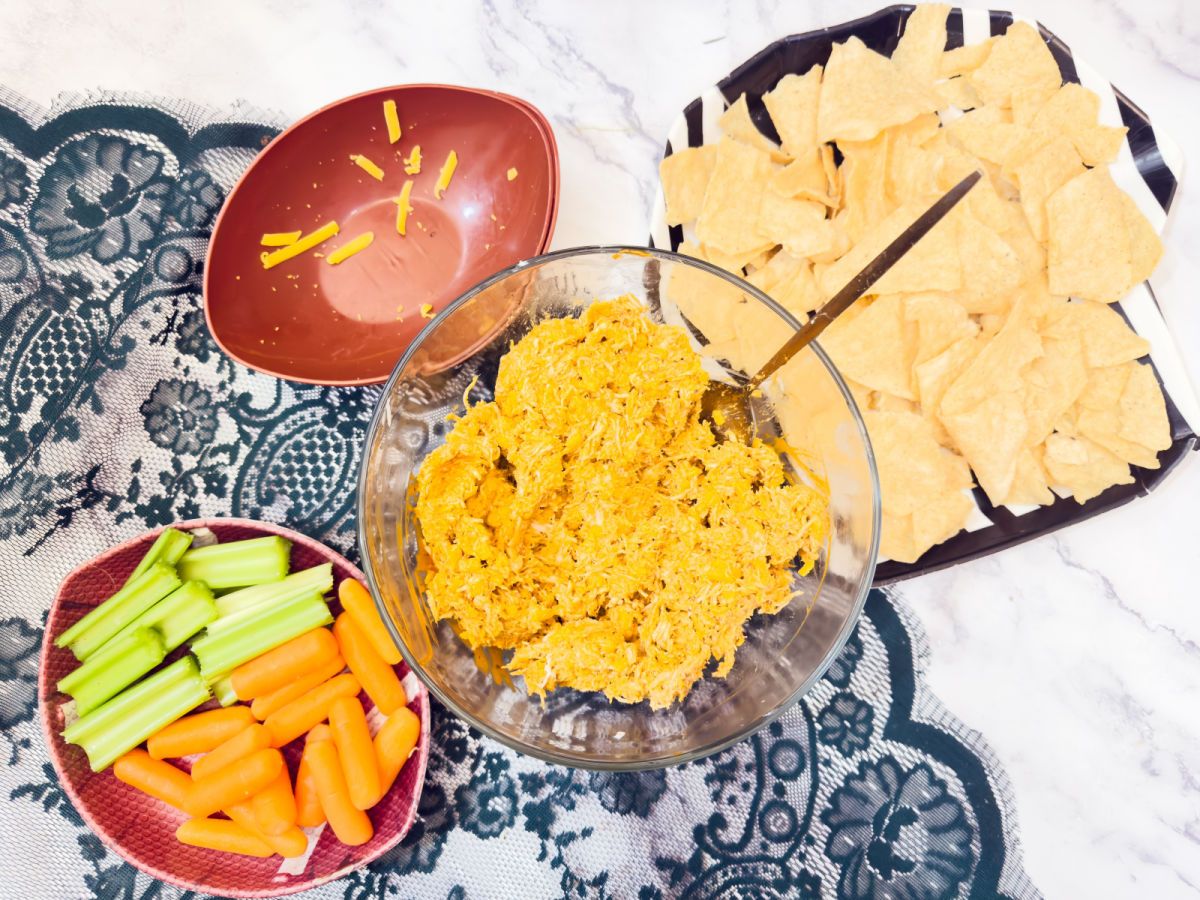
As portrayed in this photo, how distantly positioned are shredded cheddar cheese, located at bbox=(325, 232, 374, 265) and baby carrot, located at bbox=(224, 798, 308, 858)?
1.29 metres

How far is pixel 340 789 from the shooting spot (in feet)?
5.70

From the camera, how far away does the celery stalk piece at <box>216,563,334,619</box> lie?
70.7 inches

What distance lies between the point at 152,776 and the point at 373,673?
57 cm

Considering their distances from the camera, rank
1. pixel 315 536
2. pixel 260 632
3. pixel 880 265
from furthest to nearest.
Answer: pixel 315 536, pixel 260 632, pixel 880 265

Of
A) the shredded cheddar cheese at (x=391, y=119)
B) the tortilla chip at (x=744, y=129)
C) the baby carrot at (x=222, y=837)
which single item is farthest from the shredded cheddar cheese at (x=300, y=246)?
the baby carrot at (x=222, y=837)

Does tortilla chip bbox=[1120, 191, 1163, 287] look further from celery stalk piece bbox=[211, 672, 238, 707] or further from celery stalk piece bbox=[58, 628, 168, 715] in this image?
celery stalk piece bbox=[58, 628, 168, 715]

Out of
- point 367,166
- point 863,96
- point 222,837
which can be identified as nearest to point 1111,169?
point 863,96

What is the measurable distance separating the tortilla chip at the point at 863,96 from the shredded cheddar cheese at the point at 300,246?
47.5 inches

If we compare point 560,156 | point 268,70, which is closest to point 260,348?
point 268,70

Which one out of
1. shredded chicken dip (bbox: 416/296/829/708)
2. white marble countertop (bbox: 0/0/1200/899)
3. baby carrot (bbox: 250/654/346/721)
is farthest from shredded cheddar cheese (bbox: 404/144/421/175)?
baby carrot (bbox: 250/654/346/721)

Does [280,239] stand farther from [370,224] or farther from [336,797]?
[336,797]

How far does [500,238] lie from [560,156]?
0.31 metres

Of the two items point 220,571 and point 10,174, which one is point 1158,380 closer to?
point 220,571

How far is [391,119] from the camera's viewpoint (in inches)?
73.9
